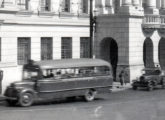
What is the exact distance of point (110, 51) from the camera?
41188 millimetres

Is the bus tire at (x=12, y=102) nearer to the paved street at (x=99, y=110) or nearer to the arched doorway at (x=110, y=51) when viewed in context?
the paved street at (x=99, y=110)

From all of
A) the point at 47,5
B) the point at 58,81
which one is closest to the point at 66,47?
the point at 47,5

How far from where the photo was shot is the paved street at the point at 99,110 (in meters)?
21.3

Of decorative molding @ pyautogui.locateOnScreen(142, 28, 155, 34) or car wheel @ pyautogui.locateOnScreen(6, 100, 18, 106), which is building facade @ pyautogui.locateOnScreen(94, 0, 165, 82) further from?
car wheel @ pyautogui.locateOnScreen(6, 100, 18, 106)

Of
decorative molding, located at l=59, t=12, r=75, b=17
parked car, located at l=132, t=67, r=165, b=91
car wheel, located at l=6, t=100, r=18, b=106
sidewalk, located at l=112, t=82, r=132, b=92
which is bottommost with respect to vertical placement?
car wheel, located at l=6, t=100, r=18, b=106

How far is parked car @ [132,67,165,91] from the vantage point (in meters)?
33.2

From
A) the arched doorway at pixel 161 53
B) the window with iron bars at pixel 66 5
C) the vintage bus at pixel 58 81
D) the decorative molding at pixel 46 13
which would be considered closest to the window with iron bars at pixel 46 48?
the decorative molding at pixel 46 13

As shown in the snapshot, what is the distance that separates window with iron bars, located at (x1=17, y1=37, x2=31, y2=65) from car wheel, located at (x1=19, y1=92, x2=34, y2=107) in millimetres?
8670

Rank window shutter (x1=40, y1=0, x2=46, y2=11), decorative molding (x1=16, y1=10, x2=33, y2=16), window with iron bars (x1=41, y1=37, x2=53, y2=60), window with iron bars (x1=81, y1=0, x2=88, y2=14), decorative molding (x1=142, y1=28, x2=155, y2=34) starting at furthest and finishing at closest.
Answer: decorative molding (x1=142, y1=28, x2=155, y2=34) → window with iron bars (x1=81, y1=0, x2=88, y2=14) → window with iron bars (x1=41, y1=37, x2=53, y2=60) → window shutter (x1=40, y1=0, x2=46, y2=11) → decorative molding (x1=16, y1=10, x2=33, y2=16)

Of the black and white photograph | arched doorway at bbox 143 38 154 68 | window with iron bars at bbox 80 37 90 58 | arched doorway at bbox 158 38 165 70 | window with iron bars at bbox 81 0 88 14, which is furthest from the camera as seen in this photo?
arched doorway at bbox 158 38 165 70

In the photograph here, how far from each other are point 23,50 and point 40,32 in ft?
6.43

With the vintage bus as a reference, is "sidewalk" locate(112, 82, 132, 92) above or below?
below

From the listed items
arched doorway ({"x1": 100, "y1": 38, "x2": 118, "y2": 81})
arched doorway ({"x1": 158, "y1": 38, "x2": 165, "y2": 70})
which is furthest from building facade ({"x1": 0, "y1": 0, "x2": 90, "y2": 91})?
arched doorway ({"x1": 158, "y1": 38, "x2": 165, "y2": 70})

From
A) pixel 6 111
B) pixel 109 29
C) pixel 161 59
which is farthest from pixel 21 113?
pixel 161 59
